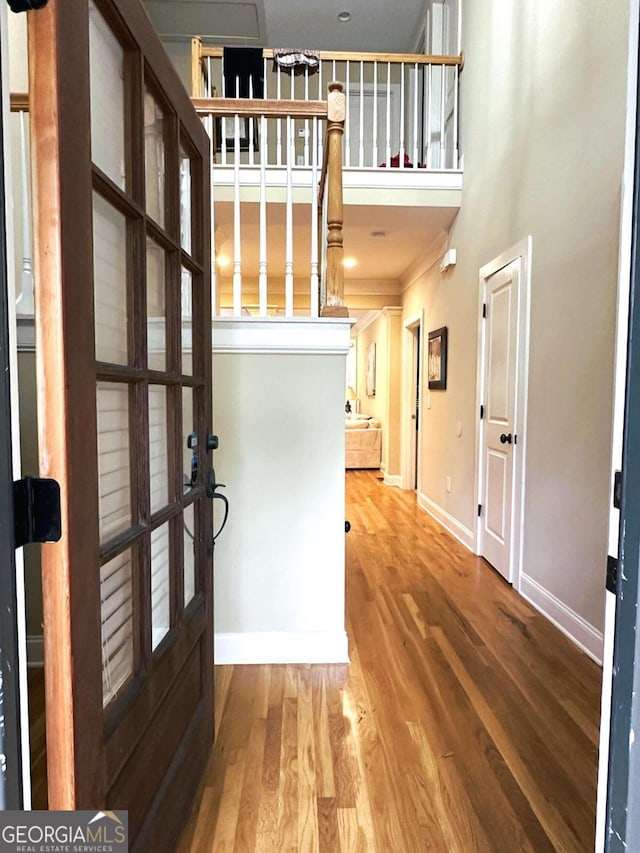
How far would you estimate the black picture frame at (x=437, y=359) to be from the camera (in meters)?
4.25

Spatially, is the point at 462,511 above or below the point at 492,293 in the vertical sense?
below

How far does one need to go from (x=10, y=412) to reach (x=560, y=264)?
8.42ft

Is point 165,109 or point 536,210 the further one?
point 536,210

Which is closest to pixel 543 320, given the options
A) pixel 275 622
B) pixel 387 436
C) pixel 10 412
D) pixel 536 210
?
pixel 536 210

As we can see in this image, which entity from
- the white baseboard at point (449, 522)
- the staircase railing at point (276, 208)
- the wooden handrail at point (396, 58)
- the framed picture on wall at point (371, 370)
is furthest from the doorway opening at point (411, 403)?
the wooden handrail at point (396, 58)

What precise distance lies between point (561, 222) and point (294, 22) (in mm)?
4289

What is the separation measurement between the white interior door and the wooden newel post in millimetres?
1484

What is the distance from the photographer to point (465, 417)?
375 cm

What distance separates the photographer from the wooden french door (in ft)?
2.20

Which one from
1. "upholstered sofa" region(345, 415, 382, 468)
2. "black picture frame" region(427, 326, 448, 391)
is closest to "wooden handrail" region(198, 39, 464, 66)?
"black picture frame" region(427, 326, 448, 391)

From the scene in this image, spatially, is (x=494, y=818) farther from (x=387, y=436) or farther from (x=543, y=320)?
(x=387, y=436)

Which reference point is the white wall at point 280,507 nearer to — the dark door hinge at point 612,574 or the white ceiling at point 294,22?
the dark door hinge at point 612,574

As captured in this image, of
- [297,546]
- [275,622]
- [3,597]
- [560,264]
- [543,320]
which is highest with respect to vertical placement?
[560,264]

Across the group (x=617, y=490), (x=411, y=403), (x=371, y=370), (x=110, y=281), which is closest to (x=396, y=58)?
(x=411, y=403)
